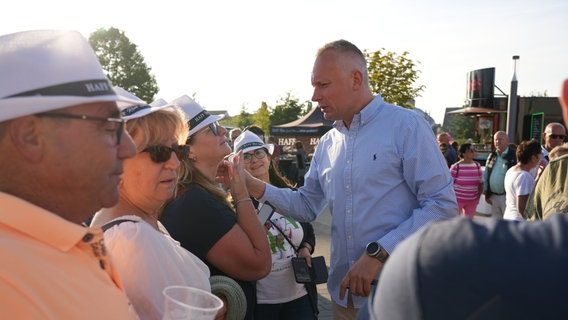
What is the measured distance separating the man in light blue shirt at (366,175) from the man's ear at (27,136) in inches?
72.1

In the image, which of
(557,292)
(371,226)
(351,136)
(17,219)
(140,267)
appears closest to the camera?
(557,292)

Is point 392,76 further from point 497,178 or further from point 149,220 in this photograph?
point 149,220

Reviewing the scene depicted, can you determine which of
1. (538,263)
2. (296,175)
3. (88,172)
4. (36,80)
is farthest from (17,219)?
(296,175)

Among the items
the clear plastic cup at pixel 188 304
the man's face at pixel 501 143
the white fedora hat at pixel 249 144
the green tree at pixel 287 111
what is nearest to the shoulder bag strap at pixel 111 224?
the clear plastic cup at pixel 188 304

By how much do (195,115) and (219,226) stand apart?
89 cm

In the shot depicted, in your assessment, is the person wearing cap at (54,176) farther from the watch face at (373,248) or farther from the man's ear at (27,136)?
the watch face at (373,248)

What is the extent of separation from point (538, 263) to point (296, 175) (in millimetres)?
15573

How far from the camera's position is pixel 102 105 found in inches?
57.4

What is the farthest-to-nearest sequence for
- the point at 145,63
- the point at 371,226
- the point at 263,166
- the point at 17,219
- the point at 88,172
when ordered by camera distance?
the point at 145,63
the point at 263,166
the point at 371,226
the point at 88,172
the point at 17,219

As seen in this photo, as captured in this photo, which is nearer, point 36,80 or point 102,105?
point 36,80

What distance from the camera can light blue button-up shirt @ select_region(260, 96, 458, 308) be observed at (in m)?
2.82

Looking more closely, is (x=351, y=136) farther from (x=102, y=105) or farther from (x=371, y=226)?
(x=102, y=105)

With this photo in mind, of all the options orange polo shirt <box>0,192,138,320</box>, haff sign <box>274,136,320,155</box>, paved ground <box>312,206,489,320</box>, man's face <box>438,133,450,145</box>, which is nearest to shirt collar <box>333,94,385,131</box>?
orange polo shirt <box>0,192,138,320</box>

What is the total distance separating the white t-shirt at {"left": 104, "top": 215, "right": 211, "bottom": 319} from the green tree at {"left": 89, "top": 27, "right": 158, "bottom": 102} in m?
60.3
